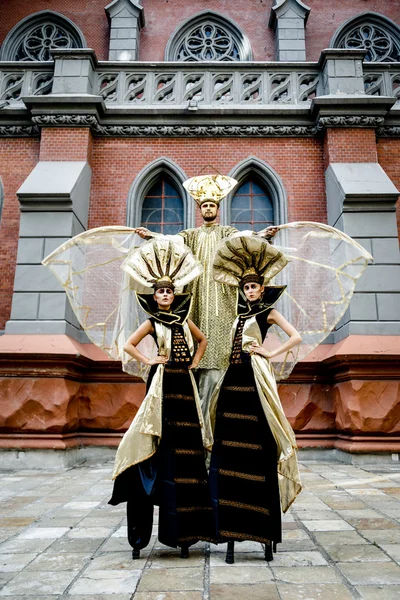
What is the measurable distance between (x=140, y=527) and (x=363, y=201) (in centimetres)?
691

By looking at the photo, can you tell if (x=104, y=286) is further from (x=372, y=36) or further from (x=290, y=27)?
(x=372, y=36)

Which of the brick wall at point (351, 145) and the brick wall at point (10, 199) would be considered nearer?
the brick wall at point (351, 145)

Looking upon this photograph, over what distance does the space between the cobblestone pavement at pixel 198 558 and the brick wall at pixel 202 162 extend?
573 centimetres

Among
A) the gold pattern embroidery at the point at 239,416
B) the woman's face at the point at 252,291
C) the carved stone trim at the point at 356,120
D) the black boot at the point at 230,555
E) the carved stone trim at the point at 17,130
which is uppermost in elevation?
the carved stone trim at the point at 17,130

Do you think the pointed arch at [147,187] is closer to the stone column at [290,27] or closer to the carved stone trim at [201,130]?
the carved stone trim at [201,130]

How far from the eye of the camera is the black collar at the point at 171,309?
3.43 metres

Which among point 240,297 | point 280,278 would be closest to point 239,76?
point 280,278

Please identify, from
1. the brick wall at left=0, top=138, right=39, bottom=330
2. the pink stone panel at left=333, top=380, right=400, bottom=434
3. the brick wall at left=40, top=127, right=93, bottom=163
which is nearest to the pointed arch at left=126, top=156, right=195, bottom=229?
the brick wall at left=40, top=127, right=93, bottom=163

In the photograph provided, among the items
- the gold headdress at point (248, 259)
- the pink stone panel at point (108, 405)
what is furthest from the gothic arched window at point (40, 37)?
the gold headdress at point (248, 259)

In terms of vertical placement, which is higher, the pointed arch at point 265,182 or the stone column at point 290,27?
the stone column at point 290,27

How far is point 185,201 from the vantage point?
9531mm

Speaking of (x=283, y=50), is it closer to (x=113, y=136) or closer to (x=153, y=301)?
(x=113, y=136)

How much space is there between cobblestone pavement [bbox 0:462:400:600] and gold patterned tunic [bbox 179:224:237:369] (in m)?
1.38

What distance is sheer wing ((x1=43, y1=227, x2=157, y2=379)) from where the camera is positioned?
4270mm
